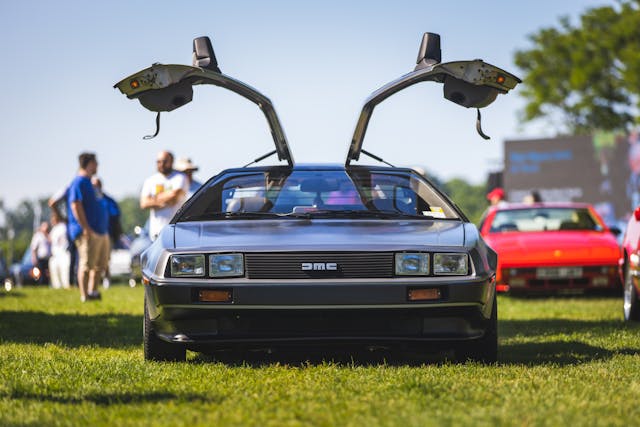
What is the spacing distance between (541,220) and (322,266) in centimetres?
1013

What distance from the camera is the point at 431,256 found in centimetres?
599

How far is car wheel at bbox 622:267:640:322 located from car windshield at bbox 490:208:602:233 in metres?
4.89

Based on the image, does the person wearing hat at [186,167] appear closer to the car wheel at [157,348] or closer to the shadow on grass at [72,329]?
the shadow on grass at [72,329]

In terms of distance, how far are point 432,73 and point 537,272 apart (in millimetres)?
7064

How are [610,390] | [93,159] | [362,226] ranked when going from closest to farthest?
[610,390] < [362,226] < [93,159]

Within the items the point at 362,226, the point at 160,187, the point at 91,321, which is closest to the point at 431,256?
the point at 362,226

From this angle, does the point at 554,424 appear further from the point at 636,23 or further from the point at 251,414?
the point at 636,23

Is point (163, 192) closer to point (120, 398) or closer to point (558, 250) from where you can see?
point (558, 250)

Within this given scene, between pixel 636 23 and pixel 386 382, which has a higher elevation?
pixel 636 23

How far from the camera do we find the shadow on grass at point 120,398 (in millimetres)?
4867

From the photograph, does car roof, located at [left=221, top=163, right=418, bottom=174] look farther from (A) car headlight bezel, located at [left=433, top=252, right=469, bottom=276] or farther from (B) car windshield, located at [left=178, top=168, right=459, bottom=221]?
(A) car headlight bezel, located at [left=433, top=252, right=469, bottom=276]

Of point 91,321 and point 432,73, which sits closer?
point 432,73

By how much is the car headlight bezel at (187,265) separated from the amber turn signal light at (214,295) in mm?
104

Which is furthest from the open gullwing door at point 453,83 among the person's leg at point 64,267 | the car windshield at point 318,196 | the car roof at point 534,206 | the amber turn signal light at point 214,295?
the person's leg at point 64,267
